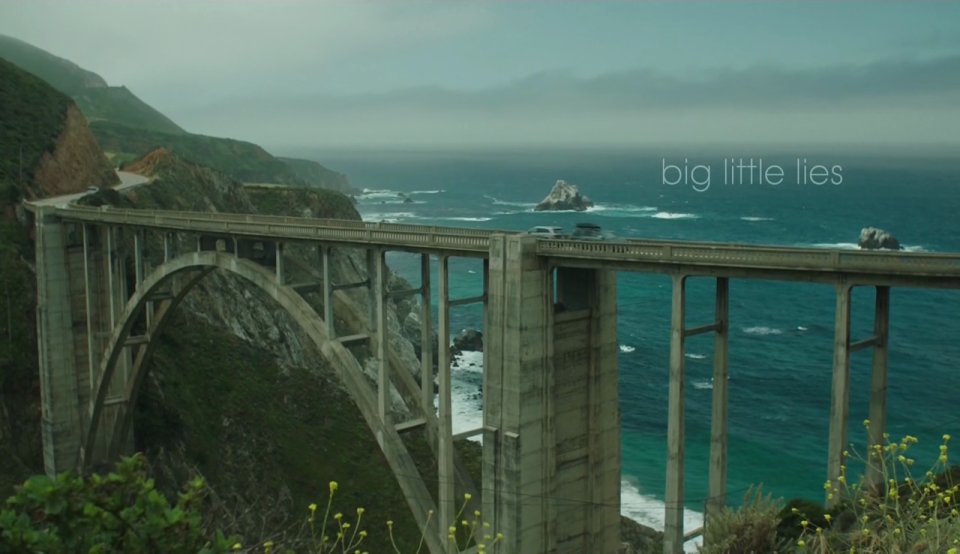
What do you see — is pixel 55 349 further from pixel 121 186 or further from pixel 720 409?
pixel 720 409

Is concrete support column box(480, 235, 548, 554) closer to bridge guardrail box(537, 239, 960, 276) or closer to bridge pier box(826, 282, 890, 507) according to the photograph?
bridge guardrail box(537, 239, 960, 276)

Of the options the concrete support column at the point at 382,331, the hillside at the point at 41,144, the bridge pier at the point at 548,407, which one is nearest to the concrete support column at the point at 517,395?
the bridge pier at the point at 548,407

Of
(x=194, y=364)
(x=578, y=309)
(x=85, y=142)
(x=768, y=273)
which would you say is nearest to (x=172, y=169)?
(x=85, y=142)

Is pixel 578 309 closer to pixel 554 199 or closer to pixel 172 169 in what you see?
pixel 172 169

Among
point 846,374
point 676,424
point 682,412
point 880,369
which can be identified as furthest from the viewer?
point 682,412

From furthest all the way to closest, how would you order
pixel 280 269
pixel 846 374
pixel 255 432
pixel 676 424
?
1. pixel 255 432
2. pixel 280 269
3. pixel 676 424
4. pixel 846 374

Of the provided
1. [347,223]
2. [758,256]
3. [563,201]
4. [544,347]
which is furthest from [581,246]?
[563,201]
